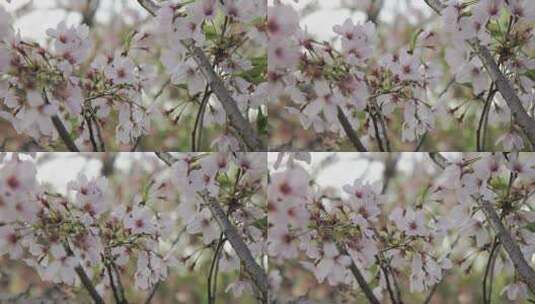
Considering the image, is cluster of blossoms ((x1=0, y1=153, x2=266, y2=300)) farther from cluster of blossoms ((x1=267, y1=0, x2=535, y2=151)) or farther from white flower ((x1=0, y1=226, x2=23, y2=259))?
cluster of blossoms ((x1=267, y1=0, x2=535, y2=151))

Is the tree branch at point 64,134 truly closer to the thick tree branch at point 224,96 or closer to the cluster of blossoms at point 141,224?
the cluster of blossoms at point 141,224

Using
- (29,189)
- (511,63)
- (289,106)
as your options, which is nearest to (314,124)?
(289,106)

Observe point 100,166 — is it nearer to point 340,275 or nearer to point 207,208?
point 207,208

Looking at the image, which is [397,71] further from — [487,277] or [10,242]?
[10,242]

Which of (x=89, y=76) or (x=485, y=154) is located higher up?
(x=89, y=76)

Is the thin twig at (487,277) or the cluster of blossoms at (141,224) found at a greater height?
the cluster of blossoms at (141,224)

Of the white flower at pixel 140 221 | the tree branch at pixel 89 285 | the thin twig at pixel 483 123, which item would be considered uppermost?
the thin twig at pixel 483 123

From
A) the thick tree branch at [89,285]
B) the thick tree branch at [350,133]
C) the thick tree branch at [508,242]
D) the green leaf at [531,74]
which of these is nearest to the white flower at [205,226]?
the thick tree branch at [89,285]

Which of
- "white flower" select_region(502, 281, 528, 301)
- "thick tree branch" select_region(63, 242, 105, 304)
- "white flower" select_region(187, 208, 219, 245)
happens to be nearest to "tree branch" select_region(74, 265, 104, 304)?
"thick tree branch" select_region(63, 242, 105, 304)
